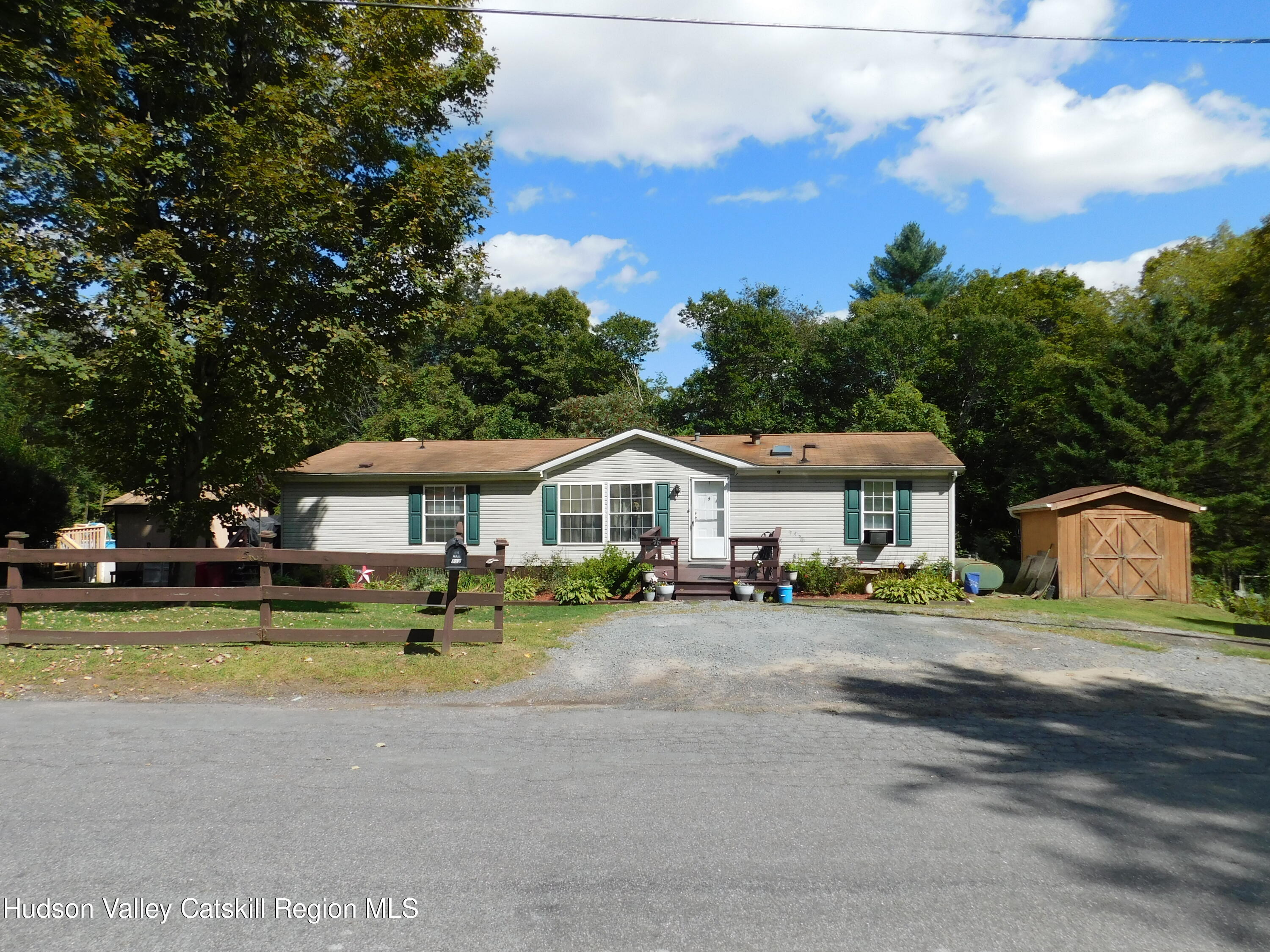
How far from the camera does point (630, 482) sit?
20.0m

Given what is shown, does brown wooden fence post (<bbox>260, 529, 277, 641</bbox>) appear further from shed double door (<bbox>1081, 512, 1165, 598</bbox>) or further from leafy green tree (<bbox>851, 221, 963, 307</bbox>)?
leafy green tree (<bbox>851, 221, 963, 307</bbox>)

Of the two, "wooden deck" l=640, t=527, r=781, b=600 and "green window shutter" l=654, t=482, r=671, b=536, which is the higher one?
"green window shutter" l=654, t=482, r=671, b=536

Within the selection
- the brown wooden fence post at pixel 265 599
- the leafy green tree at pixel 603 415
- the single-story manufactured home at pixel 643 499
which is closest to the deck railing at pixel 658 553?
the single-story manufactured home at pixel 643 499

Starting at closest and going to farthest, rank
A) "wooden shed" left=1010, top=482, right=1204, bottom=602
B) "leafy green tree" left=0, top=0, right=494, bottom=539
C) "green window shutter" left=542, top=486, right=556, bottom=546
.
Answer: "leafy green tree" left=0, top=0, right=494, bottom=539 < "wooden shed" left=1010, top=482, right=1204, bottom=602 < "green window shutter" left=542, top=486, right=556, bottom=546

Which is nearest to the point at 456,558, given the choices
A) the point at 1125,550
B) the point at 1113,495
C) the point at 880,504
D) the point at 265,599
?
the point at 265,599

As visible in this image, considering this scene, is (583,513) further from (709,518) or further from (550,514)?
(709,518)

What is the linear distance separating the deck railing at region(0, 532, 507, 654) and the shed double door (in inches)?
589

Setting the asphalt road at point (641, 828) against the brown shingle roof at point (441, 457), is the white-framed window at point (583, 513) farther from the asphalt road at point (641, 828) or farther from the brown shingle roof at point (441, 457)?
the asphalt road at point (641, 828)

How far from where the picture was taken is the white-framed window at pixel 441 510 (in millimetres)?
21141

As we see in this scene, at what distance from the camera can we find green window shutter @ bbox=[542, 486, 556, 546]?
2041 centimetres

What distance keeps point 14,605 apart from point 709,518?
45.0 ft


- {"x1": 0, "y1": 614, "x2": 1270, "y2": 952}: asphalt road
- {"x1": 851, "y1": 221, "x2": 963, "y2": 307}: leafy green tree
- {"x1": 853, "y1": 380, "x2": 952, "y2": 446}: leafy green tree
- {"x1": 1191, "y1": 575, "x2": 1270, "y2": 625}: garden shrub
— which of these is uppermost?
{"x1": 851, "y1": 221, "x2": 963, "y2": 307}: leafy green tree

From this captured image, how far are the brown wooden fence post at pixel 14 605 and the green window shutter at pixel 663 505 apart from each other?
504 inches

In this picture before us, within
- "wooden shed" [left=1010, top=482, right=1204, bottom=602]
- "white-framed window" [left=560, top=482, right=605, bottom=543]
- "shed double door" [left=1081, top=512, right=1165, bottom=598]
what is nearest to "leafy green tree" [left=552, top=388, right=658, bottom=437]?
"white-framed window" [left=560, top=482, right=605, bottom=543]
